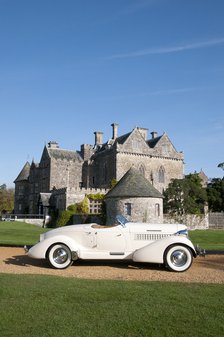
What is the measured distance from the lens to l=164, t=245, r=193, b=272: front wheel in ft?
32.5

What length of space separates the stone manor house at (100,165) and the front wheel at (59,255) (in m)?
38.4

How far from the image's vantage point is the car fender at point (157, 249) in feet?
32.8

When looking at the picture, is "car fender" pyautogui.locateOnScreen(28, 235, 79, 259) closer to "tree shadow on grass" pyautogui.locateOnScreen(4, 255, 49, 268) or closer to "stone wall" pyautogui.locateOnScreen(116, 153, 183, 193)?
"tree shadow on grass" pyautogui.locateOnScreen(4, 255, 49, 268)

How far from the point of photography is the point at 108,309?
234 inches

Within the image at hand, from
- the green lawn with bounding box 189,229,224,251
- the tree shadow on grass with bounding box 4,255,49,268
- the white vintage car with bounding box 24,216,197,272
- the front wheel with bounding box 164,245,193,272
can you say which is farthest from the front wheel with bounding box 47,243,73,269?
the green lawn with bounding box 189,229,224,251

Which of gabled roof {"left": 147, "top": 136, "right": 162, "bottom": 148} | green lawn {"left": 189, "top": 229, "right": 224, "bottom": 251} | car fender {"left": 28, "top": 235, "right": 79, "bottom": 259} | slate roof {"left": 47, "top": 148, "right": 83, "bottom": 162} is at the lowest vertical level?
green lawn {"left": 189, "top": 229, "right": 224, "bottom": 251}

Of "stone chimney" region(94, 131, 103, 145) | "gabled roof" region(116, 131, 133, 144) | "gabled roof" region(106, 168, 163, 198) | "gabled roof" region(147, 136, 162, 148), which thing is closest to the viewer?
"gabled roof" region(106, 168, 163, 198)

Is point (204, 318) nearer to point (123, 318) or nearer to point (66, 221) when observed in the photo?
point (123, 318)

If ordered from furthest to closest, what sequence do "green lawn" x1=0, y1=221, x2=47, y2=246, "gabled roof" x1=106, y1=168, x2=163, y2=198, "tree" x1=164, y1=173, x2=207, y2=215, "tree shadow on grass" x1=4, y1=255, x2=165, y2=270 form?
"tree" x1=164, y1=173, x2=207, y2=215
"gabled roof" x1=106, y1=168, x2=163, y2=198
"green lawn" x1=0, y1=221, x2=47, y2=246
"tree shadow on grass" x1=4, y1=255, x2=165, y2=270

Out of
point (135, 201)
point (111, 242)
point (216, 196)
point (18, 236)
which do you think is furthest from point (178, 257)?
point (216, 196)

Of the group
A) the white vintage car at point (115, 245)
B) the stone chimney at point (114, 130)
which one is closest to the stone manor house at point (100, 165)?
the stone chimney at point (114, 130)

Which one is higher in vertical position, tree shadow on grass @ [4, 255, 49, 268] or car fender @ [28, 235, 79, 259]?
car fender @ [28, 235, 79, 259]

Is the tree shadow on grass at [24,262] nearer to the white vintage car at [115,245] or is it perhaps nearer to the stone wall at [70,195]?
the white vintage car at [115,245]

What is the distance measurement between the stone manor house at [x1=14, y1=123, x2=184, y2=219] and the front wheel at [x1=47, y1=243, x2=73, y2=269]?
126 feet
